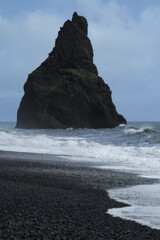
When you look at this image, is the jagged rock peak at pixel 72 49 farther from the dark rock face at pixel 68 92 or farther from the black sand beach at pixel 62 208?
the black sand beach at pixel 62 208

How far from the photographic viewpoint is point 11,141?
24.7 m

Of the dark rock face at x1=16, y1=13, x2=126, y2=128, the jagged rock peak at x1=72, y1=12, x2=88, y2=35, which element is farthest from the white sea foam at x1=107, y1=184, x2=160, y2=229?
the jagged rock peak at x1=72, y1=12, x2=88, y2=35

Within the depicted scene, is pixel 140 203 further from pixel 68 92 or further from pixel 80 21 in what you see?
pixel 80 21

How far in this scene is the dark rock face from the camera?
77.9 meters

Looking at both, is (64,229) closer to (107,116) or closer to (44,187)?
(44,187)

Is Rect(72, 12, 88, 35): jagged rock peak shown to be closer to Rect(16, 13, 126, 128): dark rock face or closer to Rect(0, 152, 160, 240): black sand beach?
Rect(16, 13, 126, 128): dark rock face

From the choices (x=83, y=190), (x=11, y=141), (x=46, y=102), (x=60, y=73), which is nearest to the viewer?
(x=83, y=190)

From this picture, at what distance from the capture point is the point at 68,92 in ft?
262

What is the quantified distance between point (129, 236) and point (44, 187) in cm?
344

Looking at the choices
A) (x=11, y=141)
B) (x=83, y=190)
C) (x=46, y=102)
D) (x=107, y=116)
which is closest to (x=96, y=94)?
(x=107, y=116)

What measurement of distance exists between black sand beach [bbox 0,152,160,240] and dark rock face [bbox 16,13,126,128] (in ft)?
215

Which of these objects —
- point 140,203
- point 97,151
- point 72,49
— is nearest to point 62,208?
point 140,203

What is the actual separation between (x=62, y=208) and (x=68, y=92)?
7456 cm

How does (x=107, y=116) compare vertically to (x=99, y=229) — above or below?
above
